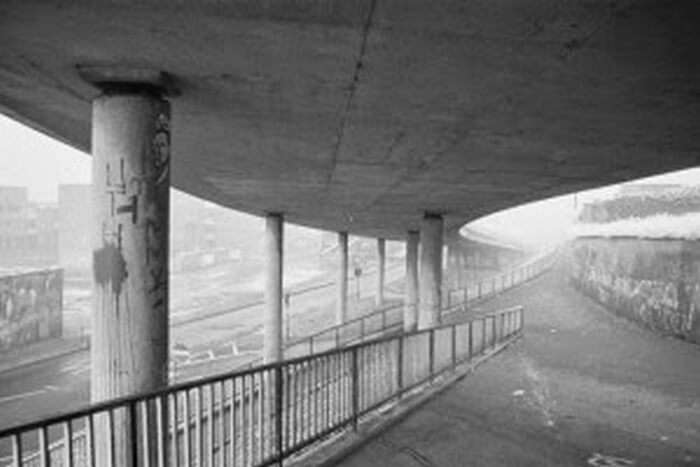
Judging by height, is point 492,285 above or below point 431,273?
below

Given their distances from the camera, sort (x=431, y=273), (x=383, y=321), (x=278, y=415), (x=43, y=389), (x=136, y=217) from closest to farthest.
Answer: (x=136, y=217), (x=278, y=415), (x=431, y=273), (x=43, y=389), (x=383, y=321)

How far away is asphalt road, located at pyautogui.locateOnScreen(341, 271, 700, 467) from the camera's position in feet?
22.8

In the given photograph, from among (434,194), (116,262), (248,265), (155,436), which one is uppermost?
(434,194)

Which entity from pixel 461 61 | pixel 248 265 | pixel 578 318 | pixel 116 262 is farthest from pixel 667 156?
pixel 248 265

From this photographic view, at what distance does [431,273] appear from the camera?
1856 cm

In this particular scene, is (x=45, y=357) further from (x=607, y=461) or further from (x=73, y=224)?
(x=73, y=224)

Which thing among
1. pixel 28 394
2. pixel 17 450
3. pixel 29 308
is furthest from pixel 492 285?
pixel 17 450

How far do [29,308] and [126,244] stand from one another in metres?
36.2

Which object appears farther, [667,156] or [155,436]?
[667,156]

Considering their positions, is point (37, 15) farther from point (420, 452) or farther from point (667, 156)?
point (667, 156)

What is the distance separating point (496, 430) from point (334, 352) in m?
2.69

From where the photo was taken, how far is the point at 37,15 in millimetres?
4020

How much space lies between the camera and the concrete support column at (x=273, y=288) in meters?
23.2

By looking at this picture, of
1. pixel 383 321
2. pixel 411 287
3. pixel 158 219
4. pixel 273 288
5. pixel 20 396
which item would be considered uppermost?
pixel 158 219
